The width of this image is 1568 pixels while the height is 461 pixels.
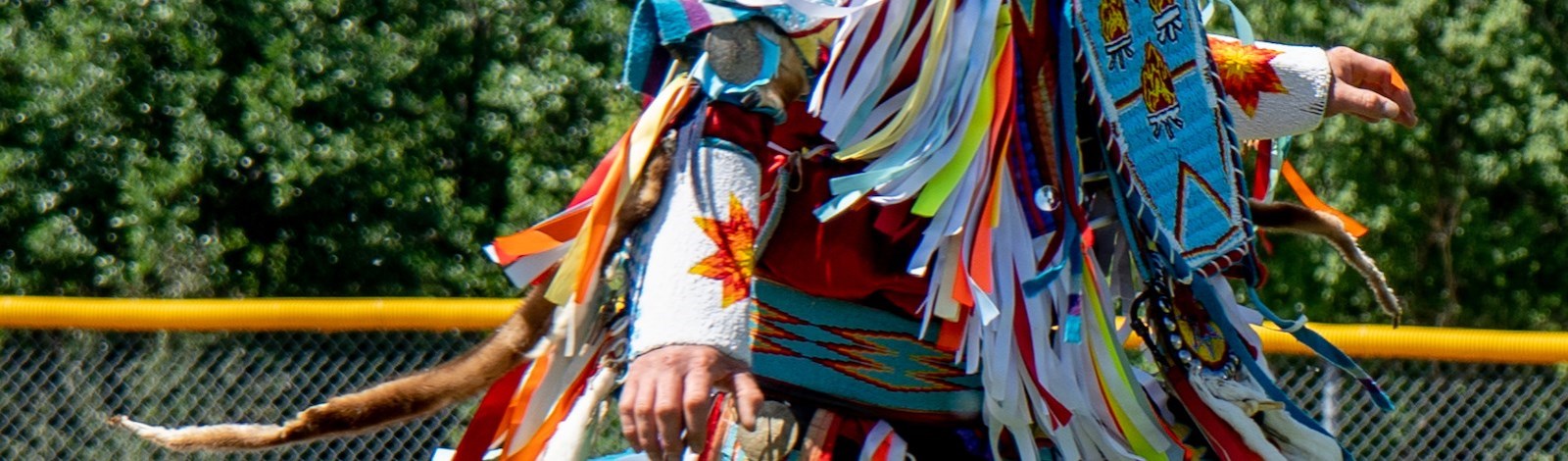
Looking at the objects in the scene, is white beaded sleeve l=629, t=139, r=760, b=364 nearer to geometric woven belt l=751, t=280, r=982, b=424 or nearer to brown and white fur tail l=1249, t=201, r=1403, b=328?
geometric woven belt l=751, t=280, r=982, b=424

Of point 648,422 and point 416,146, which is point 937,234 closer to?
point 648,422

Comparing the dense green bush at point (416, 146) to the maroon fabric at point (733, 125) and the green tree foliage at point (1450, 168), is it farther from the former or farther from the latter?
the maroon fabric at point (733, 125)

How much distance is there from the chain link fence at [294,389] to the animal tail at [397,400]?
2.00 metres

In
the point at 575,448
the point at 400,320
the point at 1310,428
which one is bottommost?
the point at 400,320

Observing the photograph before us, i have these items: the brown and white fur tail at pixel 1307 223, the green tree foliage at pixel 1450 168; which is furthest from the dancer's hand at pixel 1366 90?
the green tree foliage at pixel 1450 168

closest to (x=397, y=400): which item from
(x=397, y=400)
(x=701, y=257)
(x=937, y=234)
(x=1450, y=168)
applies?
(x=397, y=400)

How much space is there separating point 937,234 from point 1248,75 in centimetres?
60

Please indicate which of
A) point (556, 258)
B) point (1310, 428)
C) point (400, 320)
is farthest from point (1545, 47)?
point (556, 258)

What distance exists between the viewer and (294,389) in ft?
14.1

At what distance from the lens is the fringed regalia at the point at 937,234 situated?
196cm

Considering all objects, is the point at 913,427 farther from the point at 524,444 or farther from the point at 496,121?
the point at 496,121

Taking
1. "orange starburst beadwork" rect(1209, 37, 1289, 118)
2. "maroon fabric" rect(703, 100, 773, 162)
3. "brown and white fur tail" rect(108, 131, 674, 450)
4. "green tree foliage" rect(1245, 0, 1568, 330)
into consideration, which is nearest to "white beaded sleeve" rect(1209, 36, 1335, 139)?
"orange starburst beadwork" rect(1209, 37, 1289, 118)

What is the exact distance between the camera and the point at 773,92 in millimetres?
1956

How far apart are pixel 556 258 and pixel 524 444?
0.68ft
